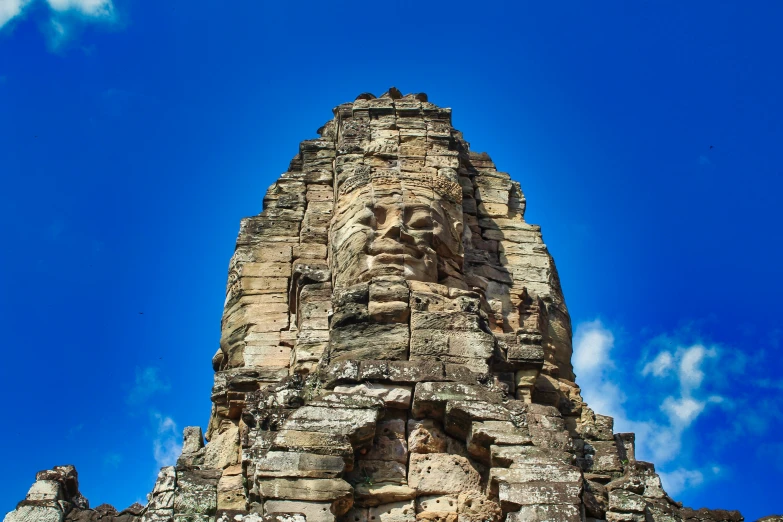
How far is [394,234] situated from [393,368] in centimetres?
267

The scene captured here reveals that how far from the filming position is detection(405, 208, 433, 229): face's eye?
15.9 m

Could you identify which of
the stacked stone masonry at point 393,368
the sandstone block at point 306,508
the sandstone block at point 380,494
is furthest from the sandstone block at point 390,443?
the sandstone block at point 306,508

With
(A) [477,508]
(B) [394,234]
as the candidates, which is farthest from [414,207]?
(A) [477,508]

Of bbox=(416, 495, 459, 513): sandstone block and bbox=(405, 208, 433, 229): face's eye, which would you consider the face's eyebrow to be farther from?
bbox=(416, 495, 459, 513): sandstone block

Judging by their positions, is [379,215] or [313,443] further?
[379,215]

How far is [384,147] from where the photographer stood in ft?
57.4

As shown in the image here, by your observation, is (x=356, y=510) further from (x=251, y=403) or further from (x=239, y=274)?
(x=239, y=274)

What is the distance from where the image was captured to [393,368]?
1353 cm

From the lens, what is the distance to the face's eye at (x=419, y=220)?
52.2 feet

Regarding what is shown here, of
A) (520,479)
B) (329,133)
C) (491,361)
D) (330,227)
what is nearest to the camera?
(520,479)

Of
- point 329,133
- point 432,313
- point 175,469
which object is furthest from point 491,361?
point 329,133

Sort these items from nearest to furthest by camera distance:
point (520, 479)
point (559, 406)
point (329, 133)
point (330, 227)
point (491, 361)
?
point (520, 479), point (491, 361), point (559, 406), point (330, 227), point (329, 133)

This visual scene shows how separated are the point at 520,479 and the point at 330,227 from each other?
590 centimetres

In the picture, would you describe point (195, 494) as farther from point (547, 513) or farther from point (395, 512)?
point (547, 513)
